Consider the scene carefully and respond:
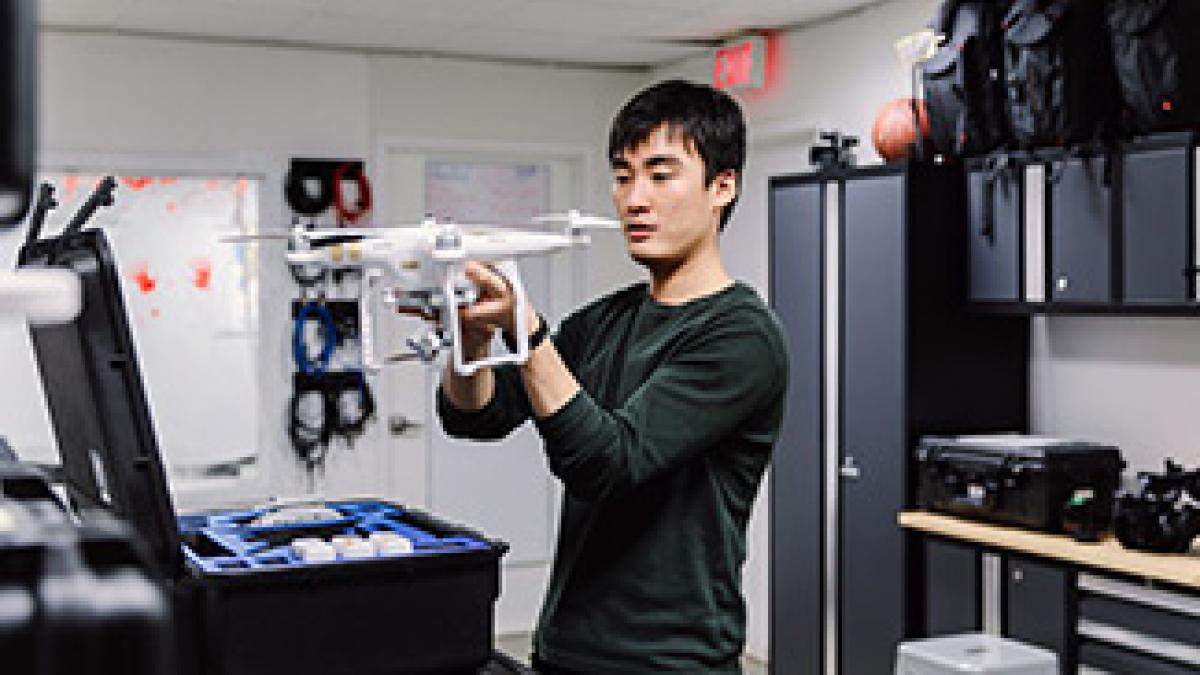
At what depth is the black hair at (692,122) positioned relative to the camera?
193 cm

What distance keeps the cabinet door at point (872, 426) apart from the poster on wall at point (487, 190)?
2.29 metres

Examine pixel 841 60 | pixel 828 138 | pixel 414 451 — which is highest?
pixel 841 60

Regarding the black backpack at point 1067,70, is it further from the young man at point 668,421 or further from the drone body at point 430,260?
the drone body at point 430,260

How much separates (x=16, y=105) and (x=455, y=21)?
17.6 feet

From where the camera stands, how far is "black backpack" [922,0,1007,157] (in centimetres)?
443

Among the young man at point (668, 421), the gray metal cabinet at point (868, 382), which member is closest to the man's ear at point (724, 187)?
the young man at point (668, 421)

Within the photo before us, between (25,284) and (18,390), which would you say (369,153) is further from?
(25,284)

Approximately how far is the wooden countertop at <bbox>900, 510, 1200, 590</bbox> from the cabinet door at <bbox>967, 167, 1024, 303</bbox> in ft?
2.50

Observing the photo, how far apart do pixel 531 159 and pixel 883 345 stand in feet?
8.72

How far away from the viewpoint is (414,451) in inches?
263

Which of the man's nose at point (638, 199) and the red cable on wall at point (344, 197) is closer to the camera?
the man's nose at point (638, 199)

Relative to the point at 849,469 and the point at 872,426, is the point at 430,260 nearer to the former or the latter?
the point at 872,426

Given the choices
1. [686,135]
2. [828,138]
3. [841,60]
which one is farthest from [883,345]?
[686,135]

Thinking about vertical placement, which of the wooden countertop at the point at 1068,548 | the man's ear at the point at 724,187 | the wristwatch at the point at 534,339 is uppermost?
the man's ear at the point at 724,187
